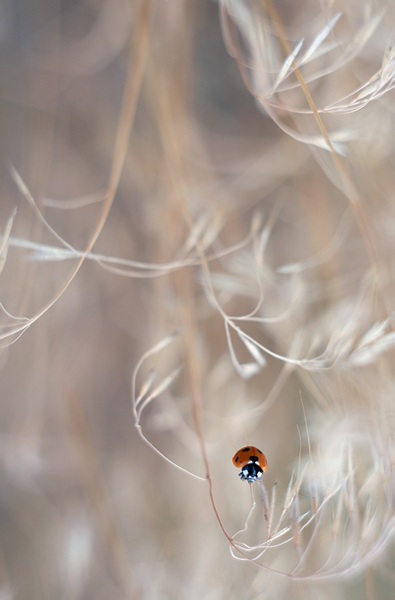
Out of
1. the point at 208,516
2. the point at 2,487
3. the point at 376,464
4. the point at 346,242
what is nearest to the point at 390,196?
the point at 346,242

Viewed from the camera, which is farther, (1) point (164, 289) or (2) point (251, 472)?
(1) point (164, 289)

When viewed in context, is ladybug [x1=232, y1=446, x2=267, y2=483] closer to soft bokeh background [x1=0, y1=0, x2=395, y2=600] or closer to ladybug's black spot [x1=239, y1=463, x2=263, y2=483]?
ladybug's black spot [x1=239, y1=463, x2=263, y2=483]

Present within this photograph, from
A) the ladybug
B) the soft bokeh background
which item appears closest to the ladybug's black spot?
the ladybug

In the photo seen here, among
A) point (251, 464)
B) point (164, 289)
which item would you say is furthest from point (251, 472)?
point (164, 289)

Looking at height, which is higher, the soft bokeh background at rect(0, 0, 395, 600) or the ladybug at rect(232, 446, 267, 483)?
the soft bokeh background at rect(0, 0, 395, 600)

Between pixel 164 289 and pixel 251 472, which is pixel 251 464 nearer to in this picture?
pixel 251 472

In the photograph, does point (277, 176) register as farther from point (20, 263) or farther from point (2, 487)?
point (2, 487)

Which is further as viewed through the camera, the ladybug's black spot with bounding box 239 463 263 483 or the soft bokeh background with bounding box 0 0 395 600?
the soft bokeh background with bounding box 0 0 395 600
